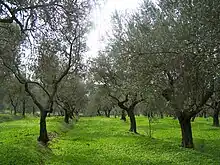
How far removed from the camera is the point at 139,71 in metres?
23.9

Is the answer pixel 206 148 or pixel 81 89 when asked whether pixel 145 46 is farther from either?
pixel 81 89

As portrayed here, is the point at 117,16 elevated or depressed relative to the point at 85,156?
elevated

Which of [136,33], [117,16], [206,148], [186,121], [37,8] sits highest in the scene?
[117,16]

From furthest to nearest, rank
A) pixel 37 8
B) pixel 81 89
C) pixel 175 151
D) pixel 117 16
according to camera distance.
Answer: pixel 81 89 → pixel 117 16 → pixel 175 151 → pixel 37 8

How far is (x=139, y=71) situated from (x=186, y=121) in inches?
264

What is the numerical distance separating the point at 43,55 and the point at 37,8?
13.2ft

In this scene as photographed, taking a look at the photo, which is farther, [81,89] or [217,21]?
[81,89]

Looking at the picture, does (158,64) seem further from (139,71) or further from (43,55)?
(43,55)

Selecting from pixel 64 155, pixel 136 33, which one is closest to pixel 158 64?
pixel 136 33

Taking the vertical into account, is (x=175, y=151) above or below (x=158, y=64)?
below

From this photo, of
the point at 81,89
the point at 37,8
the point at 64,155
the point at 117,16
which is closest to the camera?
the point at 37,8

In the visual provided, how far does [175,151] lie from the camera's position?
25047 millimetres

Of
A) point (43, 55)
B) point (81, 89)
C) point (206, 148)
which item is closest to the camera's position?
point (43, 55)

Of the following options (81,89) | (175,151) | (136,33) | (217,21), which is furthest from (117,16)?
(81,89)
